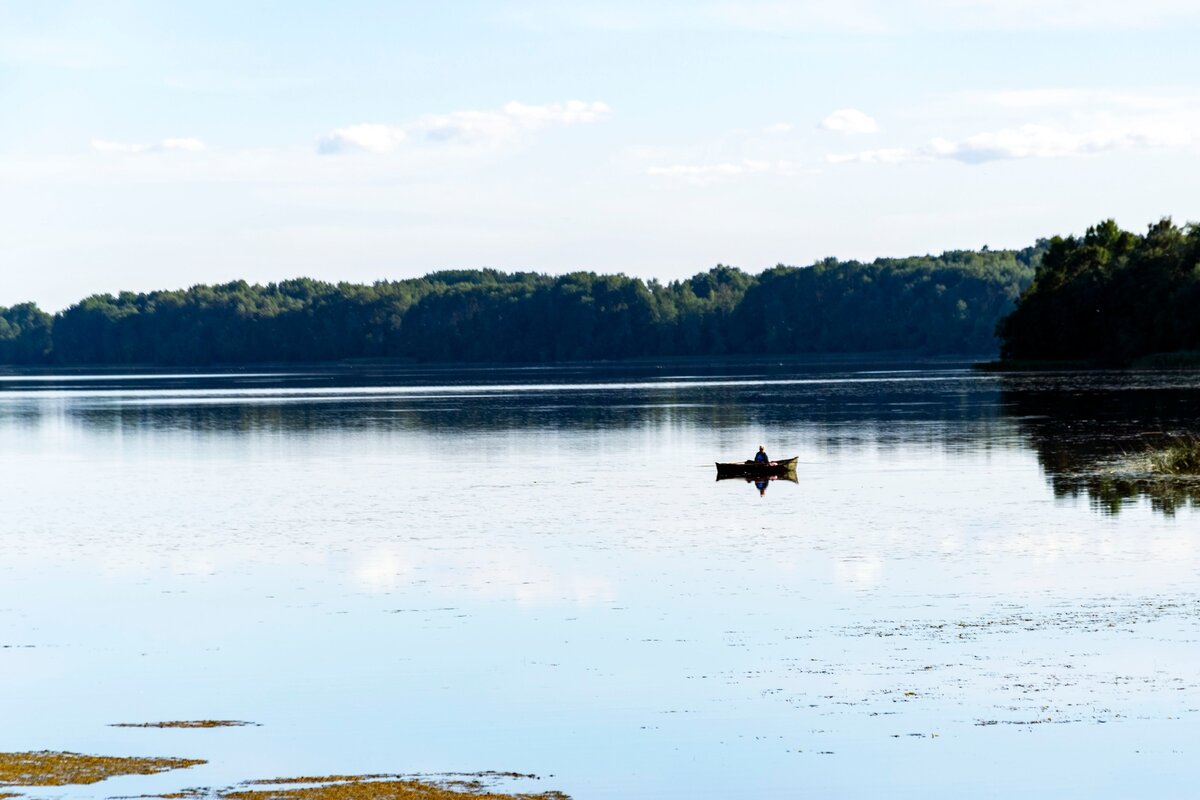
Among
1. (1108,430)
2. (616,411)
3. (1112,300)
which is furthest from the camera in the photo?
(1112,300)

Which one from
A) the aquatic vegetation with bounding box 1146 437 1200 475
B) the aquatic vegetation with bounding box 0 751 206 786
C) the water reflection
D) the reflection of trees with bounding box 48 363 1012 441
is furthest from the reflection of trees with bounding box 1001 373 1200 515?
the aquatic vegetation with bounding box 0 751 206 786

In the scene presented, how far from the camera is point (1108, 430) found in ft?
214

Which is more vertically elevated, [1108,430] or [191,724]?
[1108,430]

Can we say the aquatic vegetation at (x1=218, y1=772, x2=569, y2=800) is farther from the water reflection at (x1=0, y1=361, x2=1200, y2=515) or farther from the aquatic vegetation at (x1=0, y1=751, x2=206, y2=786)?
the water reflection at (x1=0, y1=361, x2=1200, y2=515)

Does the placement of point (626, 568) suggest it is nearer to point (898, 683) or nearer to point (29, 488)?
point (898, 683)

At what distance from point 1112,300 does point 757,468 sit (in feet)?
330

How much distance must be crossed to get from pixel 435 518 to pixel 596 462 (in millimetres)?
17810

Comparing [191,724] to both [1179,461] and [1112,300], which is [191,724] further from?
[1112,300]

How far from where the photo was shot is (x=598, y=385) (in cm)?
15175

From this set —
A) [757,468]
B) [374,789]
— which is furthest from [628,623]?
[757,468]

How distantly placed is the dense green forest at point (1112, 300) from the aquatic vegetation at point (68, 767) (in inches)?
4838

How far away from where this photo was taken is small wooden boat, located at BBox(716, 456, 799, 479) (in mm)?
50312

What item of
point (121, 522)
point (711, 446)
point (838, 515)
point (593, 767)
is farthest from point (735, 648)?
point (711, 446)

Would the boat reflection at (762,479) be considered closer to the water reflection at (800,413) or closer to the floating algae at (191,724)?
the water reflection at (800,413)
